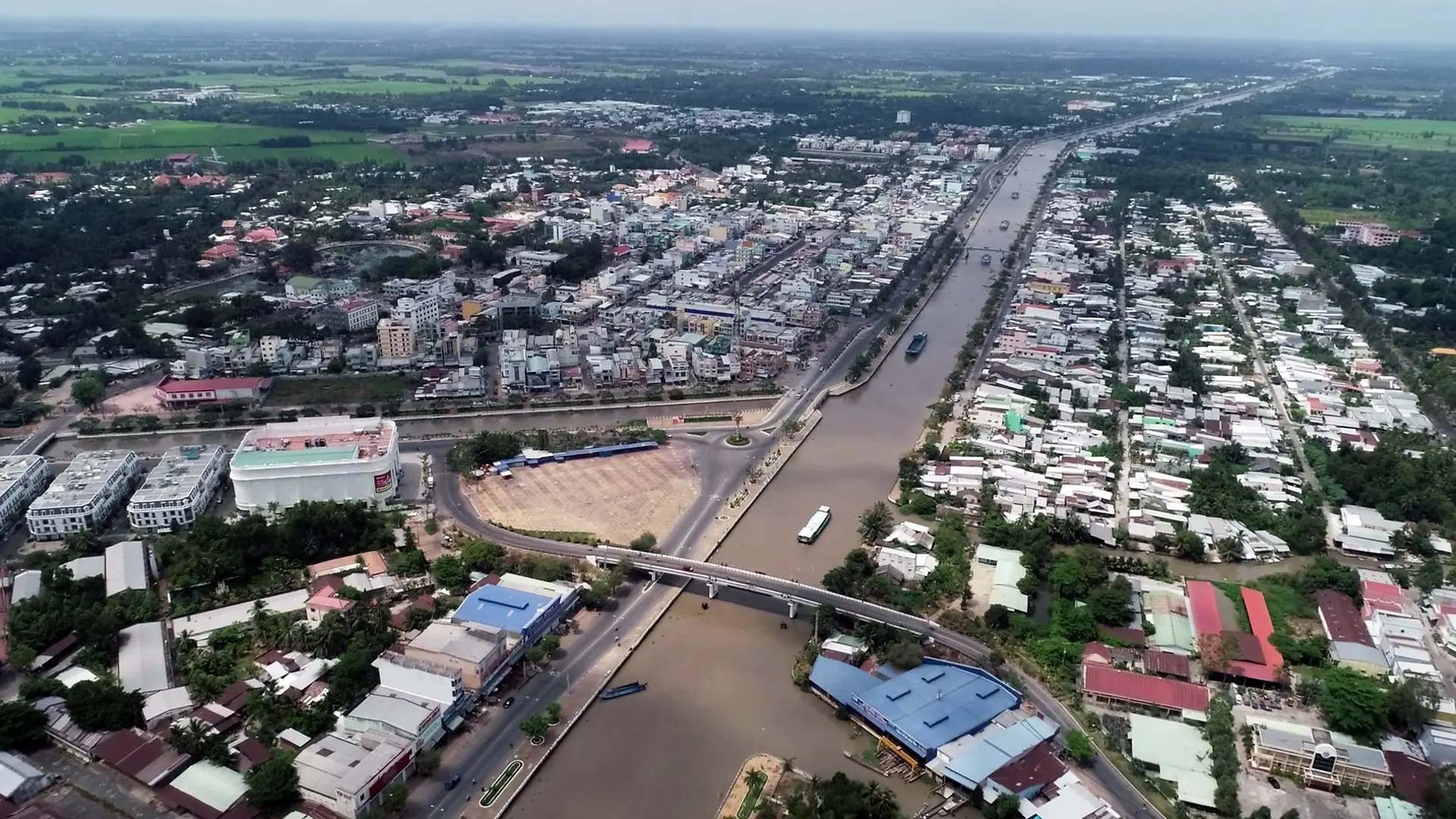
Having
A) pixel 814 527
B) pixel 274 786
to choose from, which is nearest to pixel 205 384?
pixel 274 786

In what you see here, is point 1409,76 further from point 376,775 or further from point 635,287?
point 376,775

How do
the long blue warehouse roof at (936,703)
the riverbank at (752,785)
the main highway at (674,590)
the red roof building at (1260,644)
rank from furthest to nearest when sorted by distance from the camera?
the red roof building at (1260,644) < the long blue warehouse roof at (936,703) < the main highway at (674,590) < the riverbank at (752,785)

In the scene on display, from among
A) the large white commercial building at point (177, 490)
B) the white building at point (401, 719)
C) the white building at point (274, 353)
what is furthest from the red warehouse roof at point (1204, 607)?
the white building at point (274, 353)

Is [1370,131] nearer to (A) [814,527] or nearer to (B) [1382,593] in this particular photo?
(B) [1382,593]

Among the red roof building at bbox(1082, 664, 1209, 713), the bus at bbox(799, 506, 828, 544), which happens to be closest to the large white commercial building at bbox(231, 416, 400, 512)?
the bus at bbox(799, 506, 828, 544)

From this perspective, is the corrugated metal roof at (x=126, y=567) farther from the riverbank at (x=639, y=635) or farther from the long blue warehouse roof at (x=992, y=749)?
the long blue warehouse roof at (x=992, y=749)

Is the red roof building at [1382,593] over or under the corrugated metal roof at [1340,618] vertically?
over

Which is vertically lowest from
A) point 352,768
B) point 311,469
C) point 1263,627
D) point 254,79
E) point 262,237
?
point 352,768
